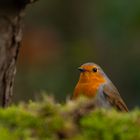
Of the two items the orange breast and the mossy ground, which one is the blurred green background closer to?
the orange breast

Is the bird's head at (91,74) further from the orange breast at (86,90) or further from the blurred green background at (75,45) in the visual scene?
the blurred green background at (75,45)

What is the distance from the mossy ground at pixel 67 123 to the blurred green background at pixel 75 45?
8.17 meters

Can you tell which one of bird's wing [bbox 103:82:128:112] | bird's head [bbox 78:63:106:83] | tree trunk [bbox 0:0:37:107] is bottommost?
bird's wing [bbox 103:82:128:112]

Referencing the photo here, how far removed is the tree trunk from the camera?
5.77m

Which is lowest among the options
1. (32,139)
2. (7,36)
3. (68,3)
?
(32,139)

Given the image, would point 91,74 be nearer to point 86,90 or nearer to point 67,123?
point 86,90

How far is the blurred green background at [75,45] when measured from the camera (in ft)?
43.7

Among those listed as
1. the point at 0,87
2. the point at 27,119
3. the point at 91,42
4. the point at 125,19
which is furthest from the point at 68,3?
the point at 27,119

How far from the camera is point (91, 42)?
1692cm

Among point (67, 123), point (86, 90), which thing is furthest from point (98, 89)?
point (67, 123)

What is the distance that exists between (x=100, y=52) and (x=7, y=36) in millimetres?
10737

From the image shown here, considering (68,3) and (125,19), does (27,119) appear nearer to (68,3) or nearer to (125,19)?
(125,19)

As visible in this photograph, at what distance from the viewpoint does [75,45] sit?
16.7m

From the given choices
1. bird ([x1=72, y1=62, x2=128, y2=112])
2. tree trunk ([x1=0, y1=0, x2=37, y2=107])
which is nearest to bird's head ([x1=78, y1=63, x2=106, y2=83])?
bird ([x1=72, y1=62, x2=128, y2=112])
